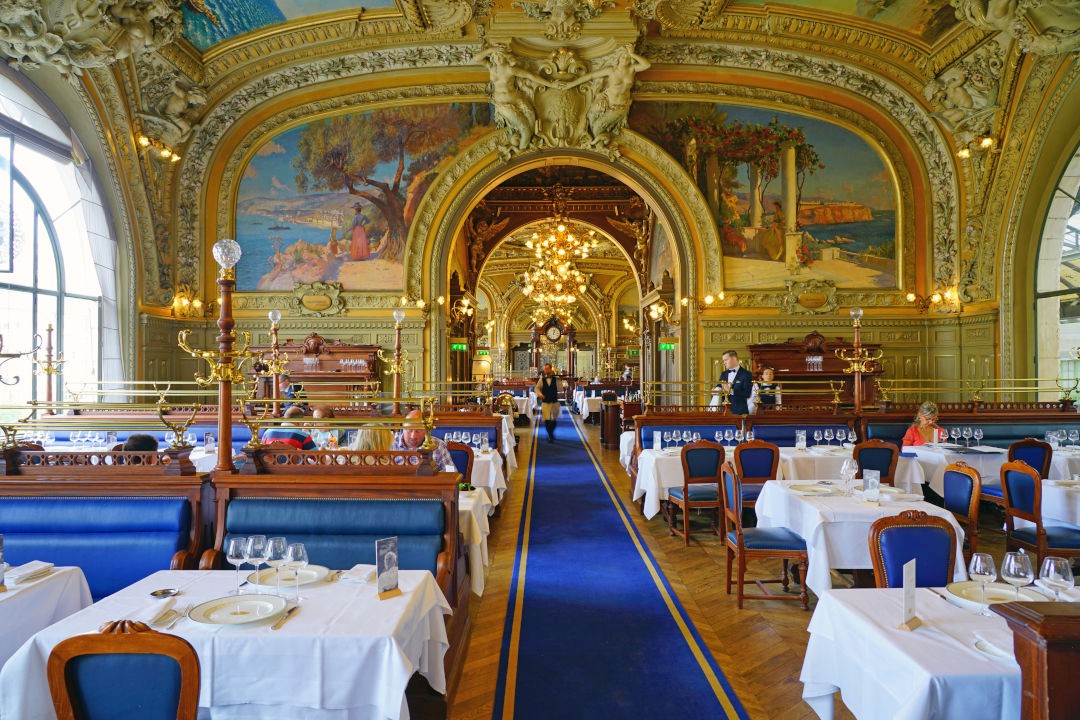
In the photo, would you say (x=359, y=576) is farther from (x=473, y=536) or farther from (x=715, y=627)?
(x=715, y=627)

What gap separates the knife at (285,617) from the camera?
229 centimetres

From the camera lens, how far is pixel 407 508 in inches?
137

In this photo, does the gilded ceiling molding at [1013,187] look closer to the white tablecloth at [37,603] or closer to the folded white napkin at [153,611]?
the folded white napkin at [153,611]

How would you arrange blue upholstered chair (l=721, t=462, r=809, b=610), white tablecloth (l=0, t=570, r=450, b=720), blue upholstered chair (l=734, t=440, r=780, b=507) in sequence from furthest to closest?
blue upholstered chair (l=734, t=440, r=780, b=507) < blue upholstered chair (l=721, t=462, r=809, b=610) < white tablecloth (l=0, t=570, r=450, b=720)

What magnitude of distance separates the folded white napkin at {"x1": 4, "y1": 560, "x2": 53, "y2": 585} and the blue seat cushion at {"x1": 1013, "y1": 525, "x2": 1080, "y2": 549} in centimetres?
640

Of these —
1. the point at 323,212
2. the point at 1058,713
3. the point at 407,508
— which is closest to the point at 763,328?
the point at 323,212

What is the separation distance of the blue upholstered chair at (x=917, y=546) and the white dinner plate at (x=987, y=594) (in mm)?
287

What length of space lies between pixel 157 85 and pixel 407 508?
40.0 feet

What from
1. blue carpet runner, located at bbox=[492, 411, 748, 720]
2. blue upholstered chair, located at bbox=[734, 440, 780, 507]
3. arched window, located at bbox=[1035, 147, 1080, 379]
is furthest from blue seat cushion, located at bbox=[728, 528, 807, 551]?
arched window, located at bbox=[1035, 147, 1080, 379]

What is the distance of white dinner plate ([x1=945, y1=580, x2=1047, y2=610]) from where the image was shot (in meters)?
2.44

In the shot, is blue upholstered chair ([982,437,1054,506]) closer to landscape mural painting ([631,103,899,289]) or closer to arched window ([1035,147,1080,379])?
arched window ([1035,147,1080,379])

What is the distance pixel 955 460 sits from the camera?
645 centimetres

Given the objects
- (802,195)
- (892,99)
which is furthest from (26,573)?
(892,99)

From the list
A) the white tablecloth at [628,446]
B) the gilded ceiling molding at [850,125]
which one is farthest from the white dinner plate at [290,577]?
the gilded ceiling molding at [850,125]
